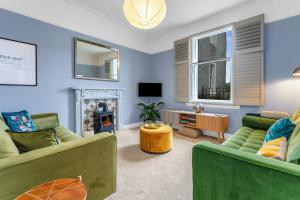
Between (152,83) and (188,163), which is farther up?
(152,83)

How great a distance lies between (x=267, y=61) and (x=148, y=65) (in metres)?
3.39

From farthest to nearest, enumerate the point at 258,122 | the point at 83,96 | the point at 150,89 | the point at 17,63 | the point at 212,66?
1. the point at 150,89
2. the point at 212,66
3. the point at 83,96
4. the point at 17,63
5. the point at 258,122

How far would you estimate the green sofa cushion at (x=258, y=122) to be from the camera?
2.53 metres

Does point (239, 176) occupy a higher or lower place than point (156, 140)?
higher

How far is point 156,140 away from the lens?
2867 mm

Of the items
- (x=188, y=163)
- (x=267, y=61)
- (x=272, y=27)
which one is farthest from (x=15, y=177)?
(x=272, y=27)

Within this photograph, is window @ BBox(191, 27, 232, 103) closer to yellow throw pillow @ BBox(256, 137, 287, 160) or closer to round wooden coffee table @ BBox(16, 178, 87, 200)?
yellow throw pillow @ BBox(256, 137, 287, 160)

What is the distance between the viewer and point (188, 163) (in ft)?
8.31

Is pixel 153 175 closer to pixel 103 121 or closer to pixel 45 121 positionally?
pixel 45 121

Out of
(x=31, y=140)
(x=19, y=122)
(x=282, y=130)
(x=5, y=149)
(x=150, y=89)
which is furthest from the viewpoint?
(x=150, y=89)

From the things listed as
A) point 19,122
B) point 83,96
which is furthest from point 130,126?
point 19,122

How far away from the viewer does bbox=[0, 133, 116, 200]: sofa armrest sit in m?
1.01

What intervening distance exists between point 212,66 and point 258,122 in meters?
1.99

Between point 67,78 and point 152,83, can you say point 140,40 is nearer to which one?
point 152,83
